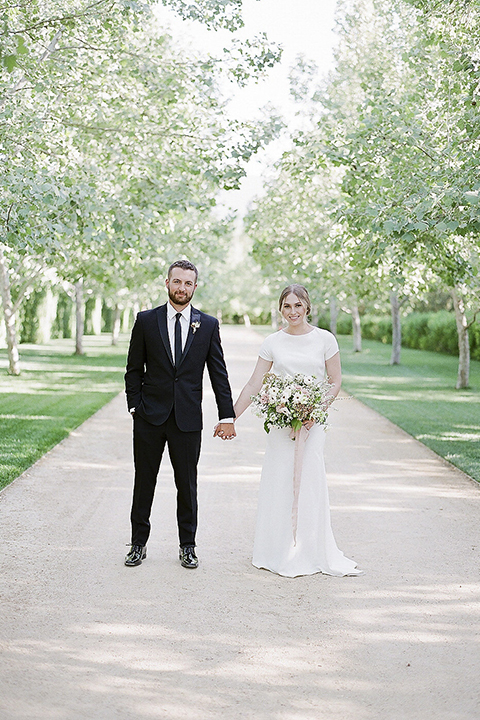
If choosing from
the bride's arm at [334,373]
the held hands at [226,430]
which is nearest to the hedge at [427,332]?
the bride's arm at [334,373]

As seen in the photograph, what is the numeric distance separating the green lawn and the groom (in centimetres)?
Answer: 489

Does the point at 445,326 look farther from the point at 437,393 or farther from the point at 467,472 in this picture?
the point at 467,472

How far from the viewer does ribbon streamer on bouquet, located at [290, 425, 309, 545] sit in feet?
20.5

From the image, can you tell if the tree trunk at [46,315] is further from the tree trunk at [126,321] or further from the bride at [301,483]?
the bride at [301,483]

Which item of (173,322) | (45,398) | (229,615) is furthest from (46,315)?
(229,615)

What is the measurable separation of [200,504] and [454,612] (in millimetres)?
3512

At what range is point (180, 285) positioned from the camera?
19.7ft

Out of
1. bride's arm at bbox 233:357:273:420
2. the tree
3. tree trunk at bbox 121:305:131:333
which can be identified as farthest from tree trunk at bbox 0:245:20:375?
tree trunk at bbox 121:305:131:333

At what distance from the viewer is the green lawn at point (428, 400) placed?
41.0 feet

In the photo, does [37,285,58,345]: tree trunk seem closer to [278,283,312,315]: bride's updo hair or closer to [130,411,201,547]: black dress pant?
[130,411,201,547]: black dress pant

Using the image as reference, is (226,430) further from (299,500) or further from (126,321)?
(126,321)

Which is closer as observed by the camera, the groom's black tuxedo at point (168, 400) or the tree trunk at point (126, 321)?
the groom's black tuxedo at point (168, 400)

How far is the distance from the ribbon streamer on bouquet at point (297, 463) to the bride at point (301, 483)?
32mm

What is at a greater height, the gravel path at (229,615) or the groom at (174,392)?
the groom at (174,392)
